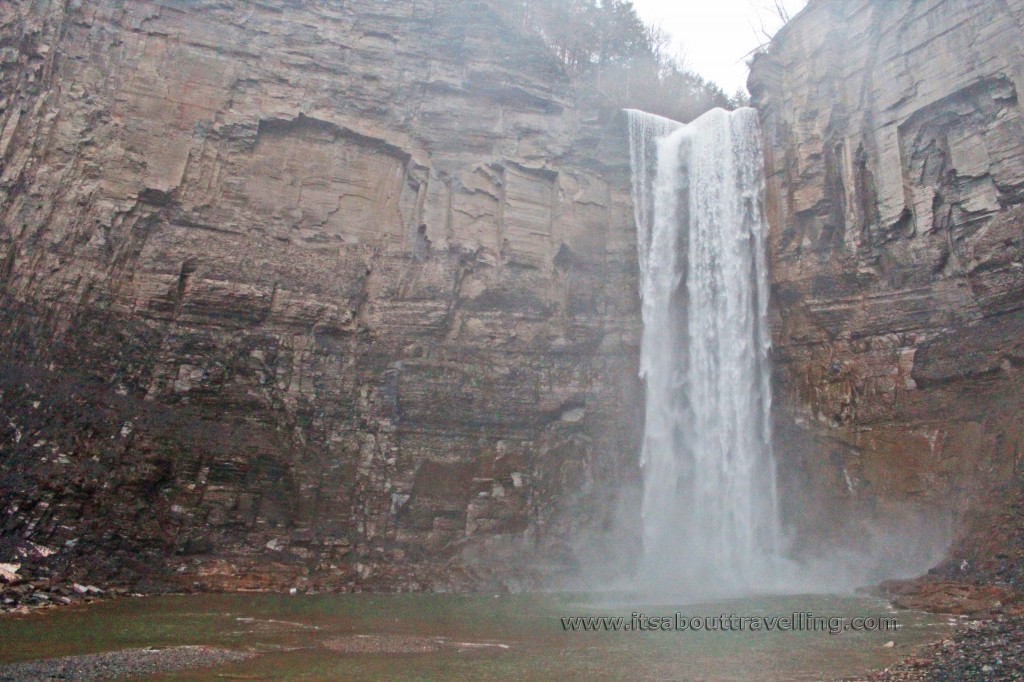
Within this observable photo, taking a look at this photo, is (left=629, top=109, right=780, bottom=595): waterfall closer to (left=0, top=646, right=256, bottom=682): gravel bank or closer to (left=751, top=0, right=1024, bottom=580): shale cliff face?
(left=751, top=0, right=1024, bottom=580): shale cliff face

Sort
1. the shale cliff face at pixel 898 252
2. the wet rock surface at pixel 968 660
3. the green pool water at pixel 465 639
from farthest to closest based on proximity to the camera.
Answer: the shale cliff face at pixel 898 252 < the green pool water at pixel 465 639 < the wet rock surface at pixel 968 660

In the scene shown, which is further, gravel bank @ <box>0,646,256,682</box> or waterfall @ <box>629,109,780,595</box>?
waterfall @ <box>629,109,780,595</box>

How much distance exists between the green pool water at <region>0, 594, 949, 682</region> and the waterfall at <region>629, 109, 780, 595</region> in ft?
16.8

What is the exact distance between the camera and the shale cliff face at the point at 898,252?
17938 millimetres

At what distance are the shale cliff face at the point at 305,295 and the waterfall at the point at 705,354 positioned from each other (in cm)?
97

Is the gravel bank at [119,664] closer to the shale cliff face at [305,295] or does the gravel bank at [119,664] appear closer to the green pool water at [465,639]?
the green pool water at [465,639]

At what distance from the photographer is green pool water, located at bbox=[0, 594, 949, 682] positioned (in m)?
8.41

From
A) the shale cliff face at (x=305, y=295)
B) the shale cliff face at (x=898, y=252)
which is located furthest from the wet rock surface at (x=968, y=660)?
the shale cliff face at (x=305, y=295)

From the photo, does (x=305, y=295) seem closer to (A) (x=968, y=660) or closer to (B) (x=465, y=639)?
(B) (x=465, y=639)

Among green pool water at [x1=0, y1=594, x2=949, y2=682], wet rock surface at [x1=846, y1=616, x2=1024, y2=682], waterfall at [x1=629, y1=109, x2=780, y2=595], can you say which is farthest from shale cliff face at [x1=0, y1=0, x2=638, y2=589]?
wet rock surface at [x1=846, y1=616, x2=1024, y2=682]

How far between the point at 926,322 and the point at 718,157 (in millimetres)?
8054

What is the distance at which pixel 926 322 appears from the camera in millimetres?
19203

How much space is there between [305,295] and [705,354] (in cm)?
1156

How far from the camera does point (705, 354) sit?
74.5ft
